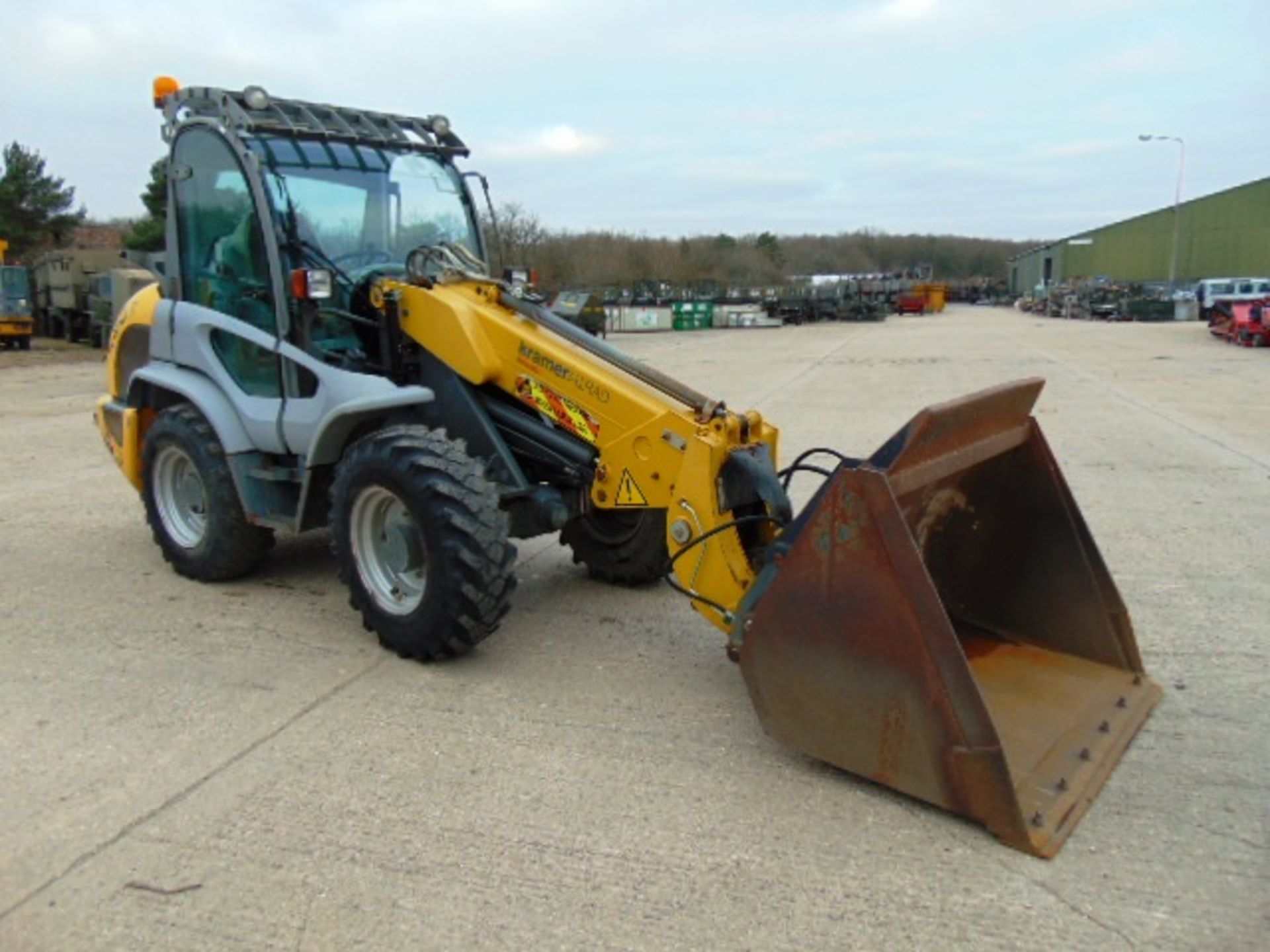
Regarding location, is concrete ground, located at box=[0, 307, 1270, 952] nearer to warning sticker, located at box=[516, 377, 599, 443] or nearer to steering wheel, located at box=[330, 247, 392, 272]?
warning sticker, located at box=[516, 377, 599, 443]

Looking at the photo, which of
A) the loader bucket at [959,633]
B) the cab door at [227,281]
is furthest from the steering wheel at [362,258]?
the loader bucket at [959,633]

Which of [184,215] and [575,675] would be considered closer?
[575,675]

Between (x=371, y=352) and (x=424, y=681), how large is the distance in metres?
1.84

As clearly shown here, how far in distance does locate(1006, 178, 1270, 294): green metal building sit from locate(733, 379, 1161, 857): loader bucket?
57.3 m

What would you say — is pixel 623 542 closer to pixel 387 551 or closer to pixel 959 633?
pixel 387 551

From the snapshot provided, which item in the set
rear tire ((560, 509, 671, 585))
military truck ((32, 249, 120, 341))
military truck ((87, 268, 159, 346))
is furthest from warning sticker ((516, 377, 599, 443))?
military truck ((32, 249, 120, 341))

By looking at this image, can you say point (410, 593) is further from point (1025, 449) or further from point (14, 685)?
point (1025, 449)

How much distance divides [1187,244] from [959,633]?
69.1m

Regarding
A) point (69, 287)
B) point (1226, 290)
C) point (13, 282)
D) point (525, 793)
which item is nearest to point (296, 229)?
point (525, 793)

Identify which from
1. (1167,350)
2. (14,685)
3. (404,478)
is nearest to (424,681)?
(404,478)

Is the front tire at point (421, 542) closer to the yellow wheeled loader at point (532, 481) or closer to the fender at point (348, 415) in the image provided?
the yellow wheeled loader at point (532, 481)

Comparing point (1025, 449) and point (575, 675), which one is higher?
point (1025, 449)

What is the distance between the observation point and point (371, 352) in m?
5.31

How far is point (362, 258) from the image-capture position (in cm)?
545
